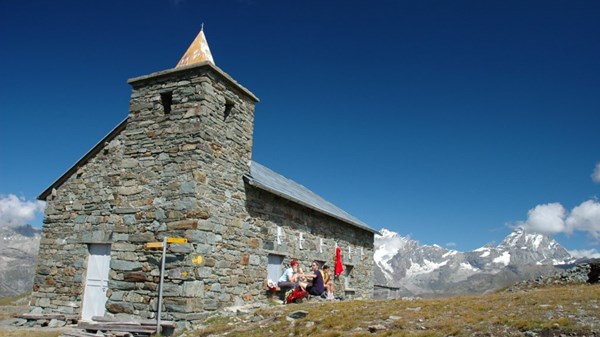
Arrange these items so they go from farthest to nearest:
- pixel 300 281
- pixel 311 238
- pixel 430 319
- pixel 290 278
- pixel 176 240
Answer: pixel 311 238
pixel 300 281
pixel 290 278
pixel 176 240
pixel 430 319

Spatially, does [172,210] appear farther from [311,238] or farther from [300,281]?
[311,238]

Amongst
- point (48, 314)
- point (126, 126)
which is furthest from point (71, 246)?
point (126, 126)

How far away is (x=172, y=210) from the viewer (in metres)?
14.0

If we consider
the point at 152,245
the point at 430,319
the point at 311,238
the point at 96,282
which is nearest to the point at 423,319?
the point at 430,319

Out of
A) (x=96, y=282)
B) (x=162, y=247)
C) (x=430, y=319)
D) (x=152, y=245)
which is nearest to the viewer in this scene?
(x=430, y=319)

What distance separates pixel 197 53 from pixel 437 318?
35.2 feet

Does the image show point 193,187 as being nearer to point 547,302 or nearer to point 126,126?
point 126,126

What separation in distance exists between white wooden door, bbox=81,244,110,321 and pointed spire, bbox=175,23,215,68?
6.29m

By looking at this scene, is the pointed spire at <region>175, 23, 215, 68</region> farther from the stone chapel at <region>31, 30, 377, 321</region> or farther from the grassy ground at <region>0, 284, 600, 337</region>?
the grassy ground at <region>0, 284, 600, 337</region>

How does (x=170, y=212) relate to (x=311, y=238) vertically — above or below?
above

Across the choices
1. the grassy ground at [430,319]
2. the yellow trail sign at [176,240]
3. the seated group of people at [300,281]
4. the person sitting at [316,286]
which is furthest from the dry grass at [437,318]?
the person sitting at [316,286]

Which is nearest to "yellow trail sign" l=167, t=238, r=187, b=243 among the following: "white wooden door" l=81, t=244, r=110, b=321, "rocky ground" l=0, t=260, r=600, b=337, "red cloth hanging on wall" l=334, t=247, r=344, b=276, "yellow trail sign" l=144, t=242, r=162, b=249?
"yellow trail sign" l=144, t=242, r=162, b=249

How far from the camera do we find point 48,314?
1540 centimetres

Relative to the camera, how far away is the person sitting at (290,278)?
17.0 metres
